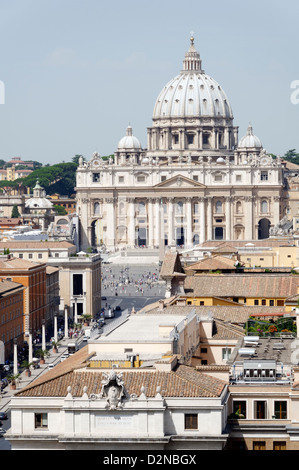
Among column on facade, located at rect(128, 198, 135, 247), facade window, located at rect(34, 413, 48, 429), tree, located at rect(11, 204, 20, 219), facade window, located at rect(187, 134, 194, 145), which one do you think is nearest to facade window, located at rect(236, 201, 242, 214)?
column on facade, located at rect(128, 198, 135, 247)

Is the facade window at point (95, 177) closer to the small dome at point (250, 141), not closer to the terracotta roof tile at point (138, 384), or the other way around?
the small dome at point (250, 141)

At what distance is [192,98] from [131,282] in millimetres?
80480

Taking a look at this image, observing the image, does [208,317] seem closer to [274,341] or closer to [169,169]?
[274,341]

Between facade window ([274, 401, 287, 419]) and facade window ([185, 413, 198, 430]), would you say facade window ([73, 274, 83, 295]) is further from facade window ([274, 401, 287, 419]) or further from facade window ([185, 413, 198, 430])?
facade window ([185, 413, 198, 430])

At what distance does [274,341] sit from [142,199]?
13431 centimetres

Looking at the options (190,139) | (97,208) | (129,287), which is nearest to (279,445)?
(129,287)

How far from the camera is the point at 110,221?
164 metres

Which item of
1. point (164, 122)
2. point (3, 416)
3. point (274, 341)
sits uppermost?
point (164, 122)

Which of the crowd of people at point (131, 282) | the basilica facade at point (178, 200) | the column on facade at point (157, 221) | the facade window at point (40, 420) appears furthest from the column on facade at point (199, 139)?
the facade window at point (40, 420)

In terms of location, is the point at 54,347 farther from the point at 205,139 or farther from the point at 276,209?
the point at 205,139

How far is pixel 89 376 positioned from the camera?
75.7 feet

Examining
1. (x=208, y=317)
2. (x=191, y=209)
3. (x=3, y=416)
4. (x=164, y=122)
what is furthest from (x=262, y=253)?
(x=164, y=122)

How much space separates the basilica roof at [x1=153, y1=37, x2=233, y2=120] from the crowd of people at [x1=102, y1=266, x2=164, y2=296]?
6128 centimetres

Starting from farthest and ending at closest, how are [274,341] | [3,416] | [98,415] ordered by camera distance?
[3,416]
[274,341]
[98,415]
